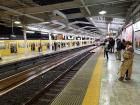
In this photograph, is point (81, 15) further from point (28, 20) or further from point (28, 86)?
point (28, 86)

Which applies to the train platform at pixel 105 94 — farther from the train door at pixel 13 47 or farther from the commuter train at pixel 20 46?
the train door at pixel 13 47

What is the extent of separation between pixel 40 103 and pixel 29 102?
1.39 feet

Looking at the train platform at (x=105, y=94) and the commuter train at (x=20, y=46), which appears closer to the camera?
the train platform at (x=105, y=94)

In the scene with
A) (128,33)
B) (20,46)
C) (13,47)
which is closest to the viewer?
(128,33)

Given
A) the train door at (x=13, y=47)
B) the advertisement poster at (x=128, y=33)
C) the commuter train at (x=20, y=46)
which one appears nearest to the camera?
the advertisement poster at (x=128, y=33)

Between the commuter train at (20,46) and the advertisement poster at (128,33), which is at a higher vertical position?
the advertisement poster at (128,33)

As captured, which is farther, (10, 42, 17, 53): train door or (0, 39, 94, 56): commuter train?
(10, 42, 17, 53): train door

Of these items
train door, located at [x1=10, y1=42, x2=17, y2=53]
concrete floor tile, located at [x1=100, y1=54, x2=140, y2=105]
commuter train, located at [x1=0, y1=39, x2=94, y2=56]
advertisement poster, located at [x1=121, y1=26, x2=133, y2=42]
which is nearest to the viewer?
concrete floor tile, located at [x1=100, y1=54, x2=140, y2=105]

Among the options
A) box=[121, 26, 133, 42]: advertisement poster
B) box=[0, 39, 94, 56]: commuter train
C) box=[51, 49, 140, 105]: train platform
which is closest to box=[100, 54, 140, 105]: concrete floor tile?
box=[51, 49, 140, 105]: train platform

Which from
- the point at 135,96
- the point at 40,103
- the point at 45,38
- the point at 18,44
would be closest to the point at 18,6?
the point at 40,103

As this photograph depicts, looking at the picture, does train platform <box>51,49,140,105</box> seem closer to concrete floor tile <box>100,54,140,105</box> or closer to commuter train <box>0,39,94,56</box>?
concrete floor tile <box>100,54,140,105</box>

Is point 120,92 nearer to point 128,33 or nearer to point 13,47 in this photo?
point 128,33

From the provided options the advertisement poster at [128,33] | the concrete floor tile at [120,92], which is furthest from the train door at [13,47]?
the concrete floor tile at [120,92]

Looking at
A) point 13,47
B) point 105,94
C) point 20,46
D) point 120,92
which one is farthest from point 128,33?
point 105,94
